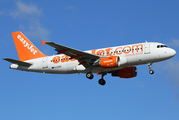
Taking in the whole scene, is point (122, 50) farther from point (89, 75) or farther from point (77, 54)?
point (77, 54)

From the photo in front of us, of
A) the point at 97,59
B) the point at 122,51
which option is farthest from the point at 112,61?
the point at 97,59

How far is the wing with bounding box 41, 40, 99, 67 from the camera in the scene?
32.5 metres

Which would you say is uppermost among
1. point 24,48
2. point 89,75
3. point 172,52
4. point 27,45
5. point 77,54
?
point 27,45

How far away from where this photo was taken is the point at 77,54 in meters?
34.7

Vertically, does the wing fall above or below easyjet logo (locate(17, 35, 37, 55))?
below

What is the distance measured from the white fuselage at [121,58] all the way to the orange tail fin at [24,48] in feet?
8.74

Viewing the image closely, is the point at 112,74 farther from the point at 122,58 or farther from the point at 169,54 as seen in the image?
the point at 169,54

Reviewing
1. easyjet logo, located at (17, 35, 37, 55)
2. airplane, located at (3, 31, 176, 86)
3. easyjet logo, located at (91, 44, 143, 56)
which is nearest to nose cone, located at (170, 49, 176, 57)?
airplane, located at (3, 31, 176, 86)

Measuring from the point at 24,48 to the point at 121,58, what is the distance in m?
15.7

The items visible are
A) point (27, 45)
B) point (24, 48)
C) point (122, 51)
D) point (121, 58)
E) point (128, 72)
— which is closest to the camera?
point (121, 58)

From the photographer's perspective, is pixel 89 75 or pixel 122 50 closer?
pixel 122 50

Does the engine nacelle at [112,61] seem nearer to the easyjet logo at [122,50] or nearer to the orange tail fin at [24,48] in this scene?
the easyjet logo at [122,50]

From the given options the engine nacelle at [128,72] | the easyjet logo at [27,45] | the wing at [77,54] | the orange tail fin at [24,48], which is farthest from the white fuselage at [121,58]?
the engine nacelle at [128,72]

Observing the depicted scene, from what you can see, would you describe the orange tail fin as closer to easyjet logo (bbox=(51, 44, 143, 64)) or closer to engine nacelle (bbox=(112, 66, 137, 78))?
easyjet logo (bbox=(51, 44, 143, 64))
